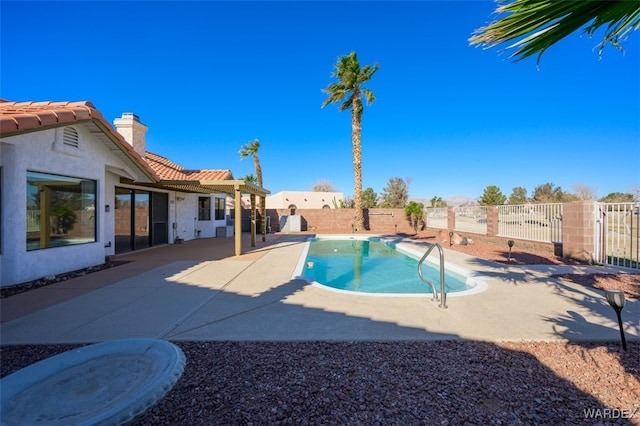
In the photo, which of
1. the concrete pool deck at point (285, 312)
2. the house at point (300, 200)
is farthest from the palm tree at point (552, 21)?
the house at point (300, 200)

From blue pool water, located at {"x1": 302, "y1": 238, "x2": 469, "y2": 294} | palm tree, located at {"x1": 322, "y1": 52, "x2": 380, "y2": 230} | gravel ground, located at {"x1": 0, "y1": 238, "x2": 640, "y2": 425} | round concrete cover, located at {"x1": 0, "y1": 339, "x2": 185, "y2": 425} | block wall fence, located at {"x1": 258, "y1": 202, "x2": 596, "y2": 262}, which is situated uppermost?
palm tree, located at {"x1": 322, "y1": 52, "x2": 380, "y2": 230}

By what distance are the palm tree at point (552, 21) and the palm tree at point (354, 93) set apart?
1922cm

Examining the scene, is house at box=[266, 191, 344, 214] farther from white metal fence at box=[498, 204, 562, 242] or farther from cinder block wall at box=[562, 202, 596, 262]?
cinder block wall at box=[562, 202, 596, 262]

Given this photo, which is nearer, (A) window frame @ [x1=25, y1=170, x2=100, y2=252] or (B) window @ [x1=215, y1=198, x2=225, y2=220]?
(A) window frame @ [x1=25, y1=170, x2=100, y2=252]

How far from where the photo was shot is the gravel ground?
2301mm

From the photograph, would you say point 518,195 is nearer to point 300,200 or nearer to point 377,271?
point 300,200

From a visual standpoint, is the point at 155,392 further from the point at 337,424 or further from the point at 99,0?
the point at 99,0

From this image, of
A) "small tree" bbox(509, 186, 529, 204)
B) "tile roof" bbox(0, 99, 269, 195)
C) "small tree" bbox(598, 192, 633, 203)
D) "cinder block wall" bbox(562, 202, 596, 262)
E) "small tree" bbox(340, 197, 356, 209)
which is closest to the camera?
"tile roof" bbox(0, 99, 269, 195)

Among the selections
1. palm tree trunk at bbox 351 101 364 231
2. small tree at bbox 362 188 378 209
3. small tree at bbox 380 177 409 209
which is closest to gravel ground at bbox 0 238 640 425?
palm tree trunk at bbox 351 101 364 231

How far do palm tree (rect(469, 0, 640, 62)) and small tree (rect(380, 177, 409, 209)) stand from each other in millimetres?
49610

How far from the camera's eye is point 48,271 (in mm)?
7043

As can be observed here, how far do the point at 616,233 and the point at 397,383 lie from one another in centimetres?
946

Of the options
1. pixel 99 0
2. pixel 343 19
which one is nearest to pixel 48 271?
pixel 99 0

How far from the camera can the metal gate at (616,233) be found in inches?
297
